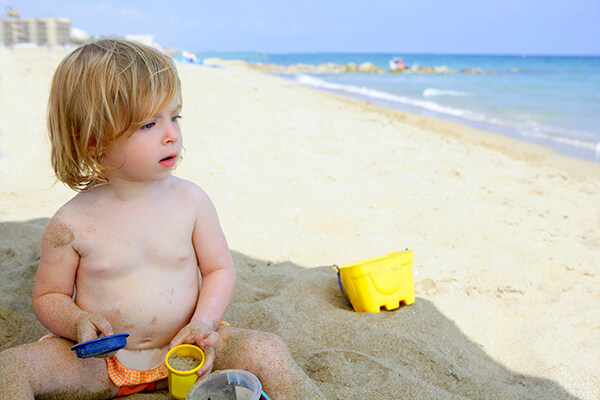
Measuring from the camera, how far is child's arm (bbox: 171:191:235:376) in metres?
1.64

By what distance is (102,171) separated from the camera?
1.53 m

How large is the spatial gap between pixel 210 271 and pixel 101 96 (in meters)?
0.73

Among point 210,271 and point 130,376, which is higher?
point 210,271

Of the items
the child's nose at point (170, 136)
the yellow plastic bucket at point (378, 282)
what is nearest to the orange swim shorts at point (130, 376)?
the child's nose at point (170, 136)

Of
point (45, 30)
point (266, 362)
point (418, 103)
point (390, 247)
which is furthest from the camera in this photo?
point (45, 30)

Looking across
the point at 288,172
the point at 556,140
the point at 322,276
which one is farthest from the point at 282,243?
the point at 556,140

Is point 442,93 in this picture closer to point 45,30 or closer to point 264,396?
point 264,396

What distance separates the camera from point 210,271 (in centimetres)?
177

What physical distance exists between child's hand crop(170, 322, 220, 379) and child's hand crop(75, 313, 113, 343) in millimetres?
214

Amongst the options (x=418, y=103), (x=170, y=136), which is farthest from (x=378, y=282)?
(x=418, y=103)

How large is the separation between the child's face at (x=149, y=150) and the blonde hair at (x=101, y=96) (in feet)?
0.07

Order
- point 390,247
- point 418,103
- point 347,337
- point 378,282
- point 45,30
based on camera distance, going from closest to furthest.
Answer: point 347,337, point 378,282, point 390,247, point 418,103, point 45,30

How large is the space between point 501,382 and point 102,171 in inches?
67.0

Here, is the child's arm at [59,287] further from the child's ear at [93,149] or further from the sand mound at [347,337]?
the sand mound at [347,337]
